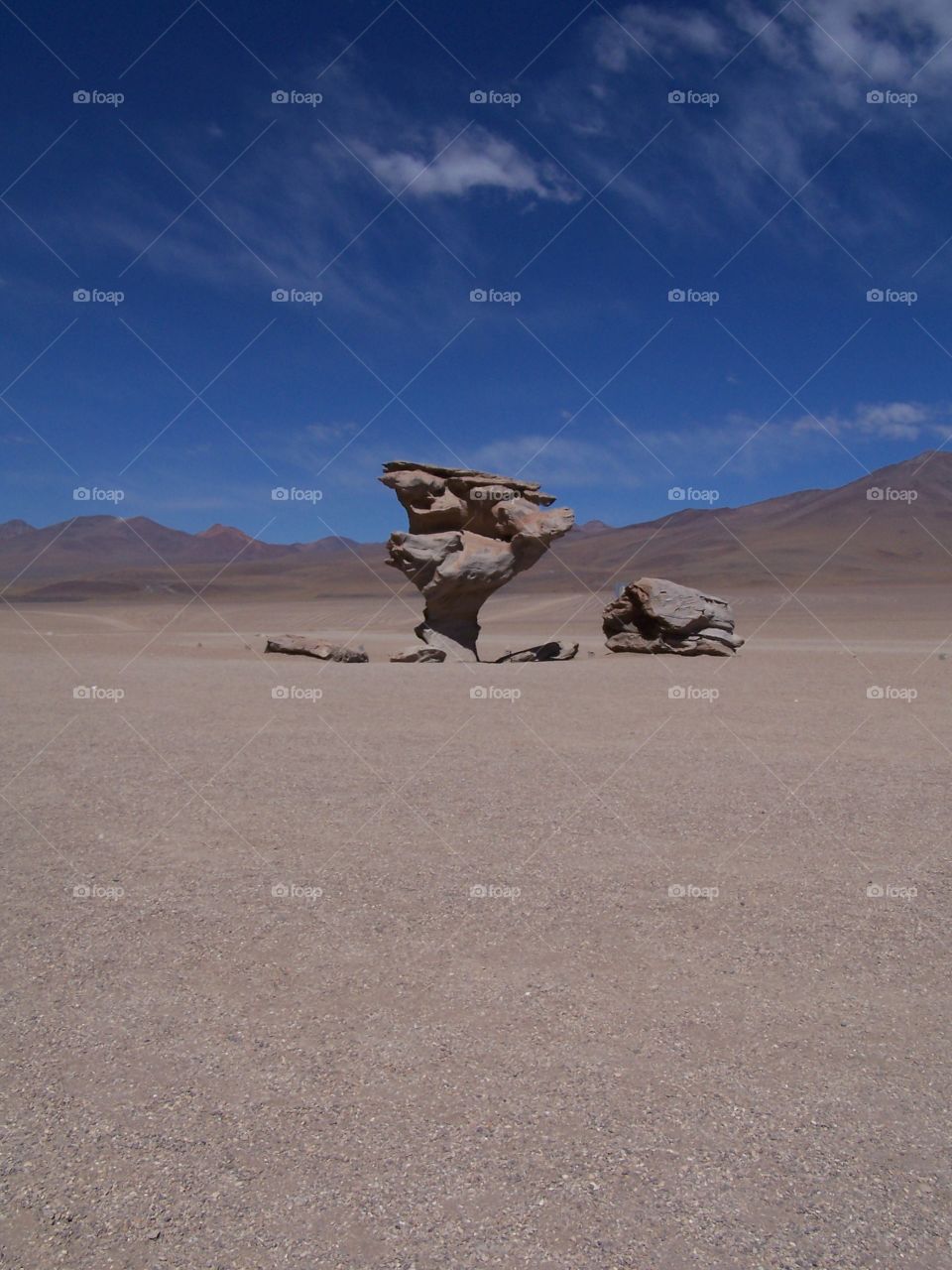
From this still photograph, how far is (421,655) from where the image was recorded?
63.0 ft

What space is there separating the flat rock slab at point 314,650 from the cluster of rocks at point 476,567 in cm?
2

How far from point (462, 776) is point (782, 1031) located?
4.57 m

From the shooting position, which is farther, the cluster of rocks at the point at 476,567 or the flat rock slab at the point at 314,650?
the cluster of rocks at the point at 476,567

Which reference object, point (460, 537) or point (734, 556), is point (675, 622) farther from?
point (734, 556)

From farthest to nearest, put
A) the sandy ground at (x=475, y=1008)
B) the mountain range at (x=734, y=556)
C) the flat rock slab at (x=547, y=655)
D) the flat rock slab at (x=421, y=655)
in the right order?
the mountain range at (x=734, y=556) < the flat rock slab at (x=547, y=655) < the flat rock slab at (x=421, y=655) < the sandy ground at (x=475, y=1008)

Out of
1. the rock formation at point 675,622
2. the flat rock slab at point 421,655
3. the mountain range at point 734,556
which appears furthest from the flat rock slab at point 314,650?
the mountain range at point 734,556

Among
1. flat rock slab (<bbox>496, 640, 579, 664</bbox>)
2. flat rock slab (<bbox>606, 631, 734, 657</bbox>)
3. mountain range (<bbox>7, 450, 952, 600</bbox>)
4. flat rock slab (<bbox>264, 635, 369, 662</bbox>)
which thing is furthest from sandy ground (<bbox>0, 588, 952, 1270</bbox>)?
mountain range (<bbox>7, 450, 952, 600</bbox>)

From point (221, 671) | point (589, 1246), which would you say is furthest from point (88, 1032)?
point (221, 671)

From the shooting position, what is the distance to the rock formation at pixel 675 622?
19.6m

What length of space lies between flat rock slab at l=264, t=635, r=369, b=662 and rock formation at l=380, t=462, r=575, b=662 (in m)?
1.98

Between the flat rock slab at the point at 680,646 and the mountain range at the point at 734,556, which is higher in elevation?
the mountain range at the point at 734,556

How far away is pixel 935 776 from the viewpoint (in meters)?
8.02

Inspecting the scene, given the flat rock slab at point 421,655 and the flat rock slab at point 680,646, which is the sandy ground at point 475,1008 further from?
the flat rock slab at point 680,646

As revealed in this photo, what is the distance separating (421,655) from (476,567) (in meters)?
2.17
